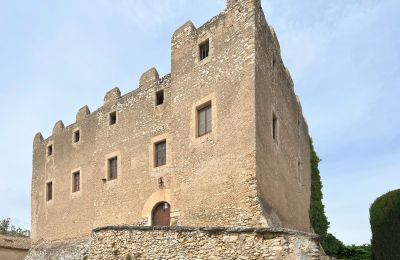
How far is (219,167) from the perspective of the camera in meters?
14.3

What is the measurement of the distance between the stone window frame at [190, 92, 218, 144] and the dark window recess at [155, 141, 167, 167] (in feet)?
6.79

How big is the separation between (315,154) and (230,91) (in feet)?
37.3

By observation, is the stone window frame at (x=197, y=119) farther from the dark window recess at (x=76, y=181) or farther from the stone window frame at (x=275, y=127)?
the dark window recess at (x=76, y=181)

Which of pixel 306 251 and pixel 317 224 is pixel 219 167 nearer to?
pixel 306 251

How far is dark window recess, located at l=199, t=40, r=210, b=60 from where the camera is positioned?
16062mm

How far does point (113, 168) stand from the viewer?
1977 cm

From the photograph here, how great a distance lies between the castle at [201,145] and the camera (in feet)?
45.9

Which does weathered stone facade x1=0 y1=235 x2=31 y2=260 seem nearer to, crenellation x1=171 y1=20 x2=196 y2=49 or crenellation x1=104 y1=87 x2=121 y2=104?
crenellation x1=104 y1=87 x2=121 y2=104

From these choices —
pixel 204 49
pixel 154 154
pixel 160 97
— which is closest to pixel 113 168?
pixel 154 154

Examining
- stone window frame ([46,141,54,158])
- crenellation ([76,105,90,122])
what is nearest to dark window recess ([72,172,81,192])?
crenellation ([76,105,90,122])

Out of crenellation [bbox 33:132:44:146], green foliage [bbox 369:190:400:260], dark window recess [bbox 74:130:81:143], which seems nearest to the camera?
green foliage [bbox 369:190:400:260]

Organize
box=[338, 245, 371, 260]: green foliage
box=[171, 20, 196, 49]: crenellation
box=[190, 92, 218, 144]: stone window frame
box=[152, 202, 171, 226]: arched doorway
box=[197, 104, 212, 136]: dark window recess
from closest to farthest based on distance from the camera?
1. box=[190, 92, 218, 144]: stone window frame
2. box=[197, 104, 212, 136]: dark window recess
3. box=[152, 202, 171, 226]: arched doorway
4. box=[171, 20, 196, 49]: crenellation
5. box=[338, 245, 371, 260]: green foliage

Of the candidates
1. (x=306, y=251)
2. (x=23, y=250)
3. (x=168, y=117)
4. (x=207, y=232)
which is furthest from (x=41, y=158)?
(x=306, y=251)

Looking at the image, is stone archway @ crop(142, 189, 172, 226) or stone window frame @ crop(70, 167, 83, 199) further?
stone window frame @ crop(70, 167, 83, 199)
